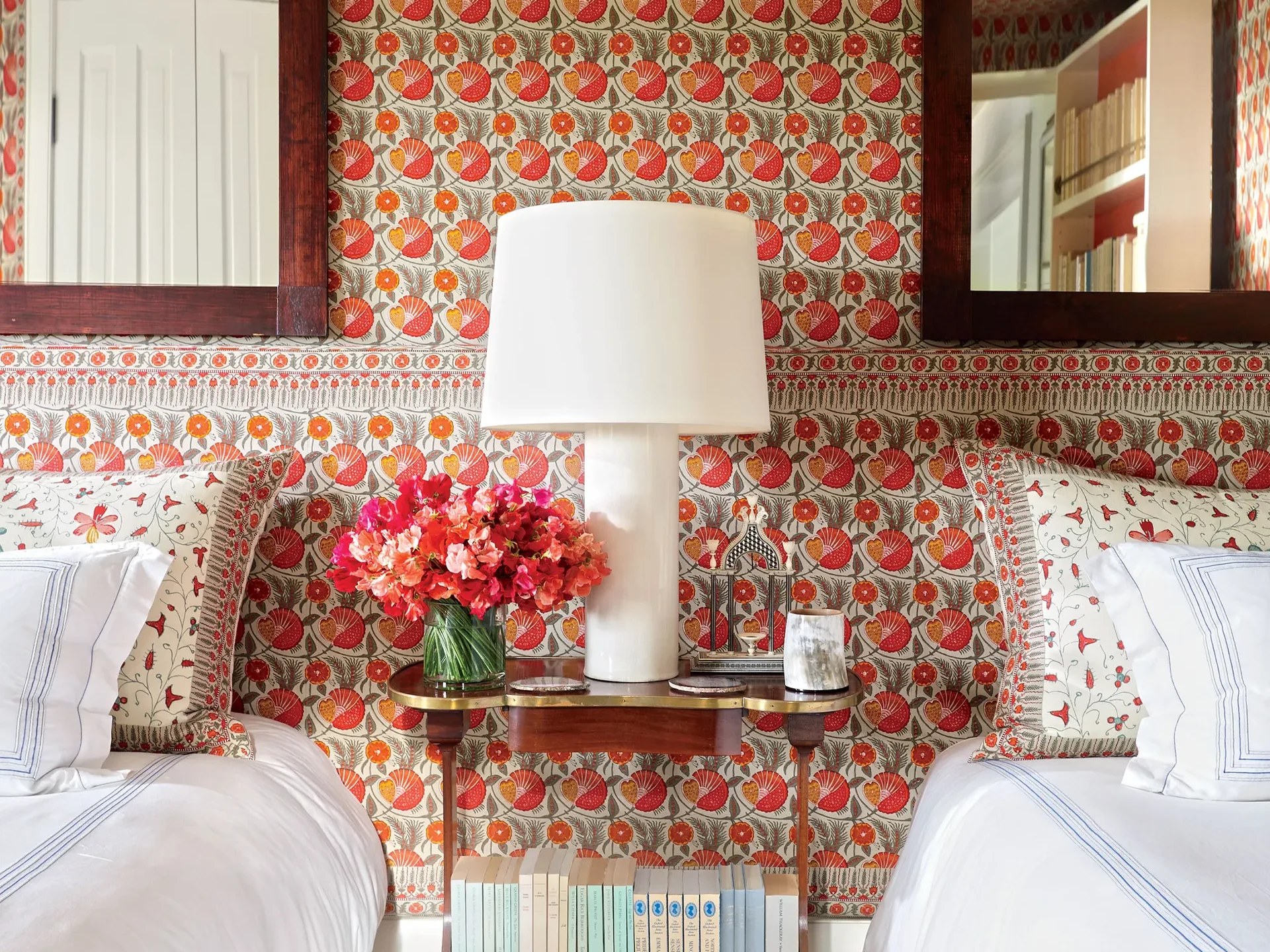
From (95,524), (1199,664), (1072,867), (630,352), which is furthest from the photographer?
(95,524)

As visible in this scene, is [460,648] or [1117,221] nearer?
[460,648]

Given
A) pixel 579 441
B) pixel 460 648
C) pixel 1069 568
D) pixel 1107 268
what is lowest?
pixel 460 648

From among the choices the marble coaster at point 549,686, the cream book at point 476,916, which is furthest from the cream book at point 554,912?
the marble coaster at point 549,686

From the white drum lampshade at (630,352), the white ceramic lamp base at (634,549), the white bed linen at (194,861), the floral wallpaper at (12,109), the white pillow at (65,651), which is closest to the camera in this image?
the white bed linen at (194,861)

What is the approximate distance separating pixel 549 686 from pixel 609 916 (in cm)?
45

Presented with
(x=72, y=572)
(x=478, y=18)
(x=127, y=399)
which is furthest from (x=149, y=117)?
(x=72, y=572)

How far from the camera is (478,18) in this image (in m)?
1.94

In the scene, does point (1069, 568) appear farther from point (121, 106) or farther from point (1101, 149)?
point (121, 106)

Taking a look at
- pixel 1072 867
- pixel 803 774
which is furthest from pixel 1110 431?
pixel 1072 867

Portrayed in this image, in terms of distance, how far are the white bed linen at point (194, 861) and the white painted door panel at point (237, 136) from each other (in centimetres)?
95

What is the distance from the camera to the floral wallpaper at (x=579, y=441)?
1940 mm

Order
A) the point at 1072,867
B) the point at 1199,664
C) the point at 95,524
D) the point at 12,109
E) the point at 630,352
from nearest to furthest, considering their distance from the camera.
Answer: the point at 1072,867 < the point at 1199,664 < the point at 630,352 < the point at 95,524 < the point at 12,109

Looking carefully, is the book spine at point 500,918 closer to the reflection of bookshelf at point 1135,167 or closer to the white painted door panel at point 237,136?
the white painted door panel at point 237,136

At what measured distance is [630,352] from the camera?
1521 mm
